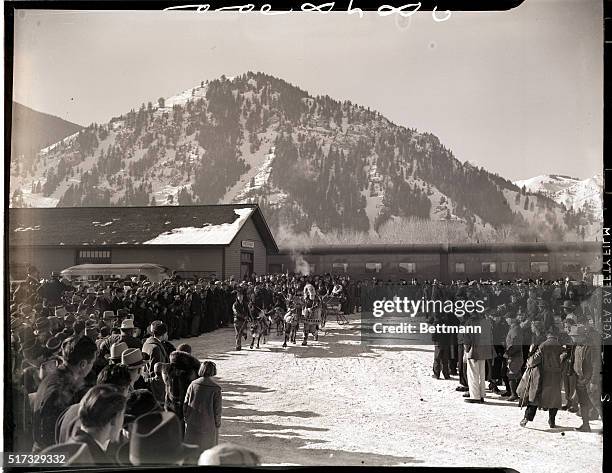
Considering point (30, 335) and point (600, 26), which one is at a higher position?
point (600, 26)

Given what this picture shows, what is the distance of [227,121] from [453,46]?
80.9 inches

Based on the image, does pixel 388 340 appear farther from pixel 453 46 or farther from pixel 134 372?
pixel 453 46

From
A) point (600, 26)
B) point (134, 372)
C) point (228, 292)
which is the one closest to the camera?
point (134, 372)

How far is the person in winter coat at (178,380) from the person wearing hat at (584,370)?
317 centimetres

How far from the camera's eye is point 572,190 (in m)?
4.48

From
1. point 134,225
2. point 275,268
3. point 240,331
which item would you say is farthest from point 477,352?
point 134,225

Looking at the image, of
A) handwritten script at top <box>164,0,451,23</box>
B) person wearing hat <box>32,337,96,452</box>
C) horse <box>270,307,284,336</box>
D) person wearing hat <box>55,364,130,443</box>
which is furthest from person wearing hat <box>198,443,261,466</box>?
handwritten script at top <box>164,0,451,23</box>

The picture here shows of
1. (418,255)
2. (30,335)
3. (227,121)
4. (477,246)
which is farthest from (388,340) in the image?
(30,335)

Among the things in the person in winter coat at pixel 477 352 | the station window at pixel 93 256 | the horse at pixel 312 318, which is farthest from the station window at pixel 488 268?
the station window at pixel 93 256

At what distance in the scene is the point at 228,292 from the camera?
15.9ft

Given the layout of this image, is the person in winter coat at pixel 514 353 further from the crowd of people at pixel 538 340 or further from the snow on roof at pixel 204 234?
the snow on roof at pixel 204 234

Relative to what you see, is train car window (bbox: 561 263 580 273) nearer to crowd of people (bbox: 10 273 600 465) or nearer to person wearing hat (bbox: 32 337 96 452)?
crowd of people (bbox: 10 273 600 465)

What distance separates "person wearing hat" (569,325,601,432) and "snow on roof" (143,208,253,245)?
299 centimetres

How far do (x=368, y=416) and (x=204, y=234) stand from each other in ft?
6.94
